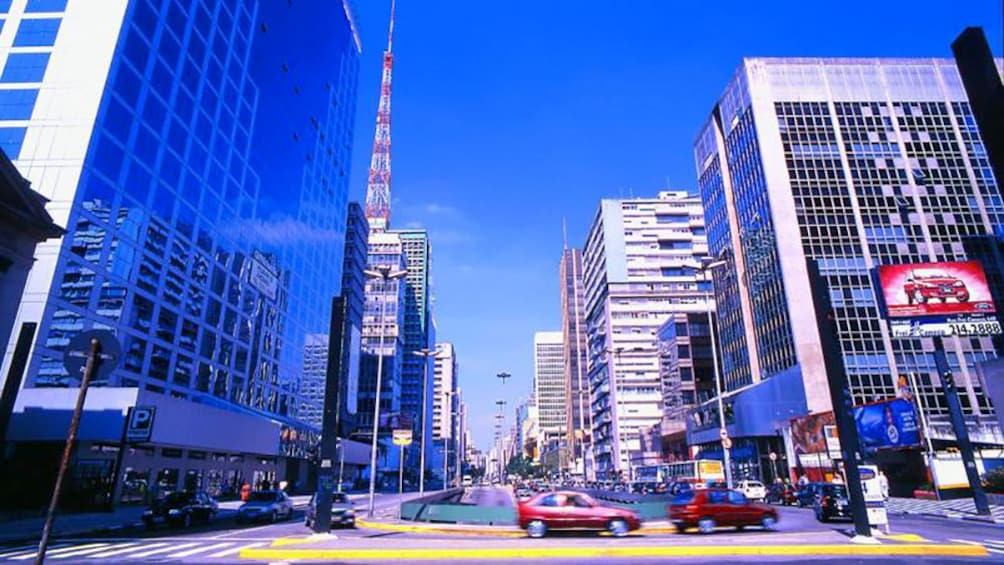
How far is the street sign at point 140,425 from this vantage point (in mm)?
33500

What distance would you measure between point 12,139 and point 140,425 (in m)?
30.3

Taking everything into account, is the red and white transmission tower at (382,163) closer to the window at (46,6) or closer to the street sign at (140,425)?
the window at (46,6)

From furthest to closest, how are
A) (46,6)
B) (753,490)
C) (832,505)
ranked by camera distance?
(46,6) → (753,490) → (832,505)

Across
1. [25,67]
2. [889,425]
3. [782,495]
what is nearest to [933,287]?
[889,425]

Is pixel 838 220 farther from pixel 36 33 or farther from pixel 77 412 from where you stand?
pixel 36 33

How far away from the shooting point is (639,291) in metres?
121

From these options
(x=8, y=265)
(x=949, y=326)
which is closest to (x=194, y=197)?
(x=8, y=265)

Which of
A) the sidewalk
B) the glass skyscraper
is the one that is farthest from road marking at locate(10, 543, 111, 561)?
the sidewalk

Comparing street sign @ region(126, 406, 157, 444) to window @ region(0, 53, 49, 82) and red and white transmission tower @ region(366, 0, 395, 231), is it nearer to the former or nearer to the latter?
window @ region(0, 53, 49, 82)

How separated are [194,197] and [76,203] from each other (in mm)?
16519

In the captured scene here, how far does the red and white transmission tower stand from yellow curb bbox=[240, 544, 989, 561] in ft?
446

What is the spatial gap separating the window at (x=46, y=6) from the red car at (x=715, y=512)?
6489 cm

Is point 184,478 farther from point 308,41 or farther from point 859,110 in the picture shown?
point 859,110

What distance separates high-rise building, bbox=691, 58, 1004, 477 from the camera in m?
61.5
